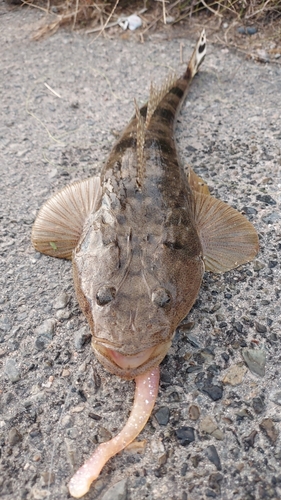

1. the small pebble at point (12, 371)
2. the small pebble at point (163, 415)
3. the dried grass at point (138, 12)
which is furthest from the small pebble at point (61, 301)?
the dried grass at point (138, 12)

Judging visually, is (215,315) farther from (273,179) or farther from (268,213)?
(273,179)

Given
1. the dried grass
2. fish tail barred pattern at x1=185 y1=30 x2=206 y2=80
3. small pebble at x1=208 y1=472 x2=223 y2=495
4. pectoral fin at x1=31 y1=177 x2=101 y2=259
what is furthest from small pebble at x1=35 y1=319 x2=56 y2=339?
the dried grass

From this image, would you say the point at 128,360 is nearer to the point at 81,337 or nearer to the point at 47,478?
the point at 81,337

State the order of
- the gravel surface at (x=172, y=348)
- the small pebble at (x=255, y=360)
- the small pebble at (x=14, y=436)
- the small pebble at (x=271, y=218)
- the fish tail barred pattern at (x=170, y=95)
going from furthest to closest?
the fish tail barred pattern at (x=170, y=95), the small pebble at (x=271, y=218), the small pebble at (x=255, y=360), the small pebble at (x=14, y=436), the gravel surface at (x=172, y=348)

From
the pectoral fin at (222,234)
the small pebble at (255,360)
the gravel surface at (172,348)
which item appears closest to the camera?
the gravel surface at (172,348)

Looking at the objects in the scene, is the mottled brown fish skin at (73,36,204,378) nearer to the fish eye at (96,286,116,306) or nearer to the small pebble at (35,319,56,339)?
the fish eye at (96,286,116,306)

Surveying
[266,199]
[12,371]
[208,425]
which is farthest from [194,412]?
[266,199]

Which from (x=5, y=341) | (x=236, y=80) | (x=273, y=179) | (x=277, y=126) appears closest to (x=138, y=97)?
(x=236, y=80)

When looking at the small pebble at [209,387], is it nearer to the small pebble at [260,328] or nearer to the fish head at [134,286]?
the fish head at [134,286]
